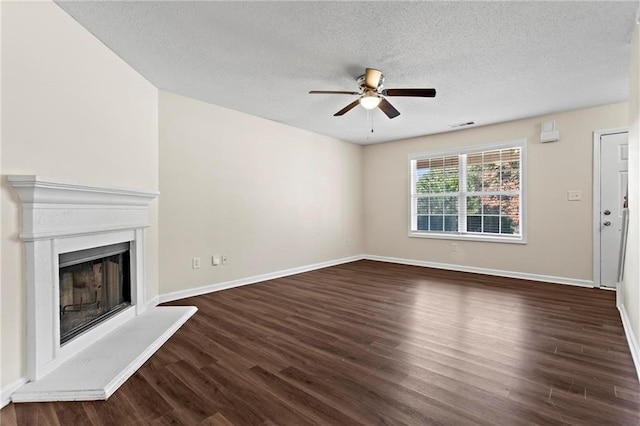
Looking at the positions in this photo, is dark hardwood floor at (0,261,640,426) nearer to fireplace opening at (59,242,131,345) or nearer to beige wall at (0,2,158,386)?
fireplace opening at (59,242,131,345)

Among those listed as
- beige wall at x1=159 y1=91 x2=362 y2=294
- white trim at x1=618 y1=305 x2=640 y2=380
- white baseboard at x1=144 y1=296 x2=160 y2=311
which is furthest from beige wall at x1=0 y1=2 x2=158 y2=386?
white trim at x1=618 y1=305 x2=640 y2=380

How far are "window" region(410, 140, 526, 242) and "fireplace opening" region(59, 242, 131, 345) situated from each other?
4713 mm

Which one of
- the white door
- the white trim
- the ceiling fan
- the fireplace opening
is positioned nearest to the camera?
the white trim

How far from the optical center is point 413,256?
18.9 ft

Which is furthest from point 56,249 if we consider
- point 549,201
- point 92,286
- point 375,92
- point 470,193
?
point 549,201

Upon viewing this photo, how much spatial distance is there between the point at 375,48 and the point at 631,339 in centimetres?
303

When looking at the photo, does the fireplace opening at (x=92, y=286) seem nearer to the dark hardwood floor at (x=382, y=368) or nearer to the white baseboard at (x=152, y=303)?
the white baseboard at (x=152, y=303)

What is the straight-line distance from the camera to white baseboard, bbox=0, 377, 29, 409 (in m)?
1.66

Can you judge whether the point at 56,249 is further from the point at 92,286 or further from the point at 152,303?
the point at 152,303

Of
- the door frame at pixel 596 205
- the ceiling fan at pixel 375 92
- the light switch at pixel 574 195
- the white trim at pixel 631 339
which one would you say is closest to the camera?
the white trim at pixel 631 339

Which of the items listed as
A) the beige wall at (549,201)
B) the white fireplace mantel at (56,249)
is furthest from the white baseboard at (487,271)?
the white fireplace mantel at (56,249)

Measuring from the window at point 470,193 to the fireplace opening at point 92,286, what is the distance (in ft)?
15.5

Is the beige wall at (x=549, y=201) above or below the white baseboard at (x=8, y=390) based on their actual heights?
above

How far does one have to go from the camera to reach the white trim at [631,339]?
2000 mm
